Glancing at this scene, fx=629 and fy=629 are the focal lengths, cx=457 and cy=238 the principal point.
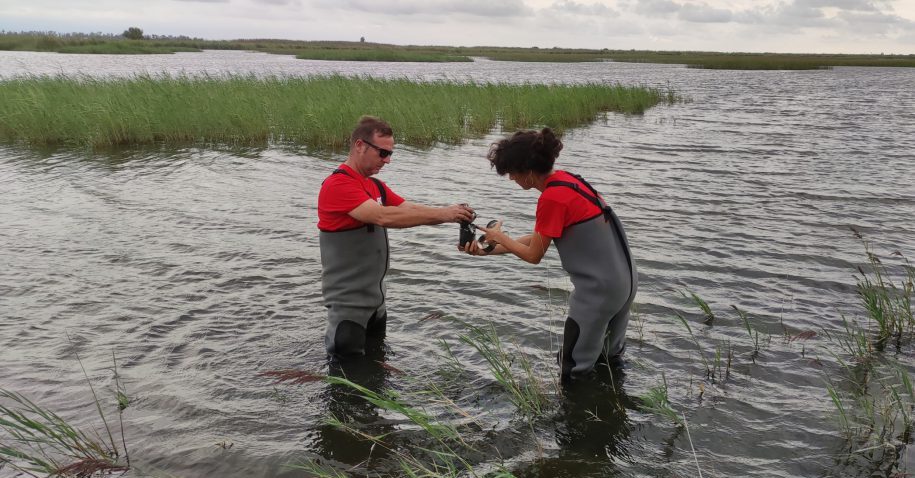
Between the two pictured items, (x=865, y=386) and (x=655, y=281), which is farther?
(x=655, y=281)

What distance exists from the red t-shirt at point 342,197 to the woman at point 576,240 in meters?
0.98

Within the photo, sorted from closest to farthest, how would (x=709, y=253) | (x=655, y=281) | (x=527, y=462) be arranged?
1. (x=527, y=462)
2. (x=655, y=281)
3. (x=709, y=253)

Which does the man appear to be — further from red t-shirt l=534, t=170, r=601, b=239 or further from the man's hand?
red t-shirt l=534, t=170, r=601, b=239

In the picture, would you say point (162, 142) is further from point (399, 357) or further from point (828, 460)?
point (828, 460)

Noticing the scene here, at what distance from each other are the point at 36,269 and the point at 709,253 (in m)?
9.34

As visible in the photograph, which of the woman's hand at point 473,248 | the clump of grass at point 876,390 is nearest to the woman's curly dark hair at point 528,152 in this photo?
the woman's hand at point 473,248

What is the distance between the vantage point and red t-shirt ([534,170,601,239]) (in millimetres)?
4430

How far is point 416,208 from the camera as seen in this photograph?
496 cm

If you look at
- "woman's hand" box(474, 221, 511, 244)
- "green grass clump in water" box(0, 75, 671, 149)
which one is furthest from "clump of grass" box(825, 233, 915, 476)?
"green grass clump in water" box(0, 75, 671, 149)

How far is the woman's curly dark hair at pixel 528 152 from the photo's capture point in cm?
445

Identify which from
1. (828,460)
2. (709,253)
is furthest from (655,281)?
(828,460)

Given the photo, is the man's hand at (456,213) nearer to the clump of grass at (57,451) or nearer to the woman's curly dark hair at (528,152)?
the woman's curly dark hair at (528,152)

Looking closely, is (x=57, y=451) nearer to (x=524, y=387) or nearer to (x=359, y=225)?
(x=359, y=225)

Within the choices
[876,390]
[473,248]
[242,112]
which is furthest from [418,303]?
[242,112]
